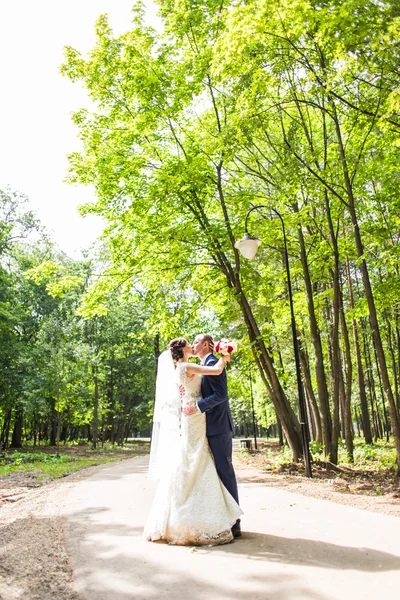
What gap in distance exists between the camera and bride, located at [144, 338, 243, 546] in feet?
15.7

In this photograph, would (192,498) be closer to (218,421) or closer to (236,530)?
(236,530)

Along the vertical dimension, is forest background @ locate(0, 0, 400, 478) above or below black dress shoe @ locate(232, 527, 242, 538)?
above

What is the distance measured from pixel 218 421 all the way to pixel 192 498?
2.82 feet

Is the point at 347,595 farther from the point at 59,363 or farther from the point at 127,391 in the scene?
the point at 127,391

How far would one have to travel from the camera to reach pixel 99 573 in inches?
151

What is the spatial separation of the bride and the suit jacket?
8 cm

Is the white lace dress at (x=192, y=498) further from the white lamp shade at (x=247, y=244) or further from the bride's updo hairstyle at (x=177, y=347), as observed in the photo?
the white lamp shade at (x=247, y=244)

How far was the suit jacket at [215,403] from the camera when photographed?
203 inches

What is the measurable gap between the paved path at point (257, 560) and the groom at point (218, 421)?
631 mm

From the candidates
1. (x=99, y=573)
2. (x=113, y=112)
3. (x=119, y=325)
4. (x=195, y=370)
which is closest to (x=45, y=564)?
(x=99, y=573)

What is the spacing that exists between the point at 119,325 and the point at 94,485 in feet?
79.0

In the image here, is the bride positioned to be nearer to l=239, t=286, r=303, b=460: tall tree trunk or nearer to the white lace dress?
the white lace dress

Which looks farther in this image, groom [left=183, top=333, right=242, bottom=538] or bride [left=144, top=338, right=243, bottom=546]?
groom [left=183, top=333, right=242, bottom=538]

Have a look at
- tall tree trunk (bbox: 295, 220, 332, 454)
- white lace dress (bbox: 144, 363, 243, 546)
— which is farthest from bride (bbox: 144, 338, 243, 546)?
tall tree trunk (bbox: 295, 220, 332, 454)
